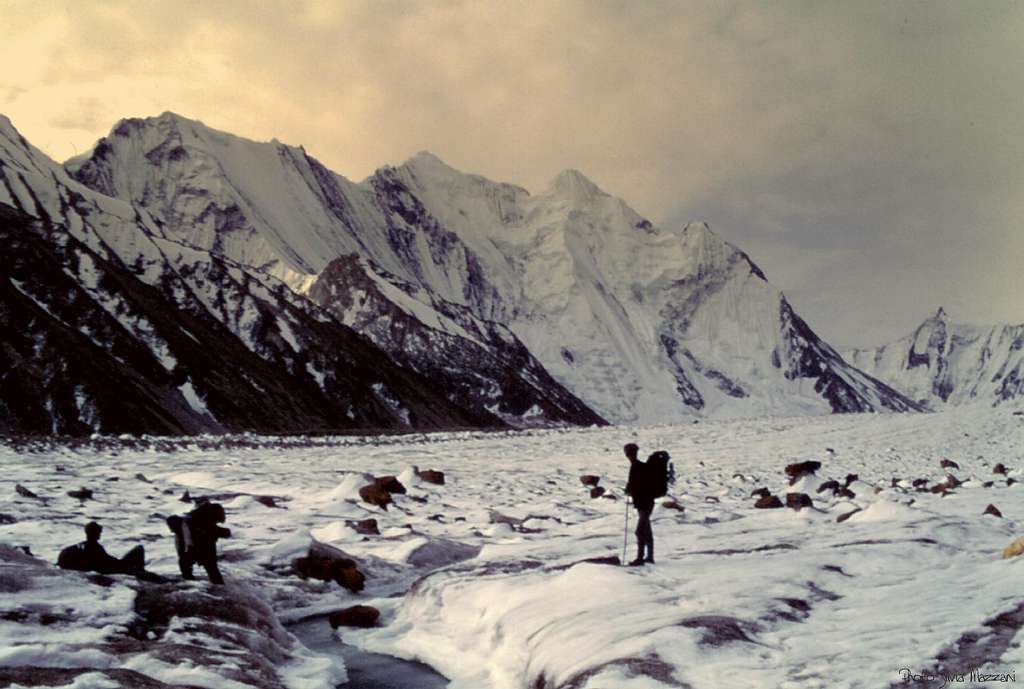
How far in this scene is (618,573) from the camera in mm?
10195

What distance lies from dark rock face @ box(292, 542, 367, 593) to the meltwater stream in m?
1.86

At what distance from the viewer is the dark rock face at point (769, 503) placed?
19.5 metres

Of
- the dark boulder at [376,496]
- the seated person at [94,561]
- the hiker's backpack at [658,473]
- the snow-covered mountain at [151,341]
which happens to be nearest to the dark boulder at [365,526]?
the dark boulder at [376,496]

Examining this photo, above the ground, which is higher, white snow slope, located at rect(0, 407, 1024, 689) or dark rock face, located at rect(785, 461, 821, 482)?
dark rock face, located at rect(785, 461, 821, 482)

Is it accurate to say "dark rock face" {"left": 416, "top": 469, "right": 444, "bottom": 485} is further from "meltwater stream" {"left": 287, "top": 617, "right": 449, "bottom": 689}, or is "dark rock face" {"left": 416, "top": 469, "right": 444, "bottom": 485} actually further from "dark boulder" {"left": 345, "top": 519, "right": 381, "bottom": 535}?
"meltwater stream" {"left": 287, "top": 617, "right": 449, "bottom": 689}

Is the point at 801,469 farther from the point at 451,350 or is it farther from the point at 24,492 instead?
the point at 451,350

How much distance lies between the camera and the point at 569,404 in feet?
583

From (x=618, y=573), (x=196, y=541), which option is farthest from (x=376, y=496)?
(x=618, y=573)

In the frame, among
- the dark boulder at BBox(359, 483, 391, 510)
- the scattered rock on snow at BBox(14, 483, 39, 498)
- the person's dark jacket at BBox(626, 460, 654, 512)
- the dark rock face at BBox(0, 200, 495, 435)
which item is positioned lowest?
the dark boulder at BBox(359, 483, 391, 510)

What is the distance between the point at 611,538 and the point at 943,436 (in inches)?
1515

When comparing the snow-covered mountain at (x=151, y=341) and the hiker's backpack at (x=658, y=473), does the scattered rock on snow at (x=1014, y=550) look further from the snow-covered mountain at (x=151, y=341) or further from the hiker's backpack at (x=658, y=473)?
the snow-covered mountain at (x=151, y=341)

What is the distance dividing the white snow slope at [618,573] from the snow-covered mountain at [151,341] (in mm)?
41257

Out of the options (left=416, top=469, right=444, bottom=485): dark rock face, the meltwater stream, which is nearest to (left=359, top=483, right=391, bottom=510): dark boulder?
(left=416, top=469, right=444, bottom=485): dark rock face

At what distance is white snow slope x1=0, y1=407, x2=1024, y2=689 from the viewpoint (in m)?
7.13
